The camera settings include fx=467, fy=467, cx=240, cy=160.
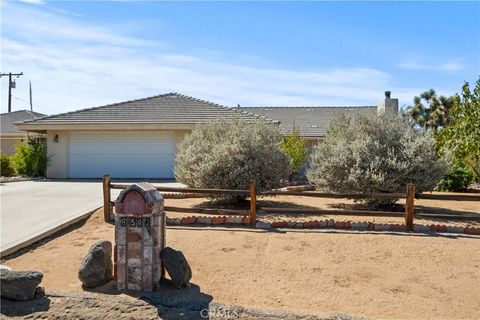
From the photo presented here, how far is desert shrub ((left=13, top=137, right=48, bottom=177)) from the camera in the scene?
72.6ft

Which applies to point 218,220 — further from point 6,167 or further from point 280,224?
point 6,167

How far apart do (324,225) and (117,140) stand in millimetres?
14564

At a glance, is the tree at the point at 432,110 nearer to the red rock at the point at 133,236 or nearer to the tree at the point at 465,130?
the tree at the point at 465,130

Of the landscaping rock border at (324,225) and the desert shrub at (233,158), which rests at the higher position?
the desert shrub at (233,158)

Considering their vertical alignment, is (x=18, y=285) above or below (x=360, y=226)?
below

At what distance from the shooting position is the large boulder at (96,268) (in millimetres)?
6371

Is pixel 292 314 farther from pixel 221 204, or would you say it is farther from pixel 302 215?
pixel 221 204

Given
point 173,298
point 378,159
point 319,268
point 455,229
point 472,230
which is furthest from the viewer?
point 378,159

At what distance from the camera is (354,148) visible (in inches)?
458

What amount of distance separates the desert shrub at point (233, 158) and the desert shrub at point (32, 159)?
1199cm

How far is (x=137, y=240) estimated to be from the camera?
20.8ft

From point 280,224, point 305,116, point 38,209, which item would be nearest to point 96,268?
point 280,224

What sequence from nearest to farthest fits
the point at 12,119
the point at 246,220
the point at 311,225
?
the point at 311,225 < the point at 246,220 < the point at 12,119

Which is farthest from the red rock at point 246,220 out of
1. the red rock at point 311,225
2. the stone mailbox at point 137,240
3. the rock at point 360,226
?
the stone mailbox at point 137,240
